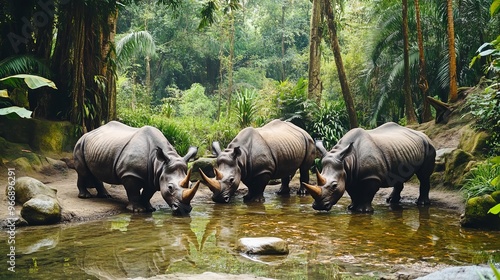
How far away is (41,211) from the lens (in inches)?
314

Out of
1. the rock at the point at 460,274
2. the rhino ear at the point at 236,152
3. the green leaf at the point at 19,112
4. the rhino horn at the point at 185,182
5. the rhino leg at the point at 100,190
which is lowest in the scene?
the rhino leg at the point at 100,190

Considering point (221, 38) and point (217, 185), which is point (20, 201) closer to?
point (217, 185)

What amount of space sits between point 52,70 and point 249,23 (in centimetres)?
3129

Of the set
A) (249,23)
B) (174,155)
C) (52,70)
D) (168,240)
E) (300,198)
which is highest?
(249,23)

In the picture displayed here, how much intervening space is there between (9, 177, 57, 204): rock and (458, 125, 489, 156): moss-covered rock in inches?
330

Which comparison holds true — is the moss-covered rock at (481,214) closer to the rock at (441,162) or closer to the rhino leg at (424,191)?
the rhino leg at (424,191)

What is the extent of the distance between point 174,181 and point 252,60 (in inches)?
1250

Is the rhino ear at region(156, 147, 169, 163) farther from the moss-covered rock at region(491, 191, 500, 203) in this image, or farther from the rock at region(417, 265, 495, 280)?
the rock at region(417, 265, 495, 280)

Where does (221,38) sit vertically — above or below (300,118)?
above

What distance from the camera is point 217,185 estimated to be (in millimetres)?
10680

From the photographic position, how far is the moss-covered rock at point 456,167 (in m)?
10.9

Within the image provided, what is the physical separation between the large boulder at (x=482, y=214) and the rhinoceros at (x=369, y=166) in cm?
217

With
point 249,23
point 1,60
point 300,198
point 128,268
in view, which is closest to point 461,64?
point 300,198

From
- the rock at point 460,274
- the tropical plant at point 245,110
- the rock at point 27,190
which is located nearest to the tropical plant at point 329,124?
the tropical plant at point 245,110
